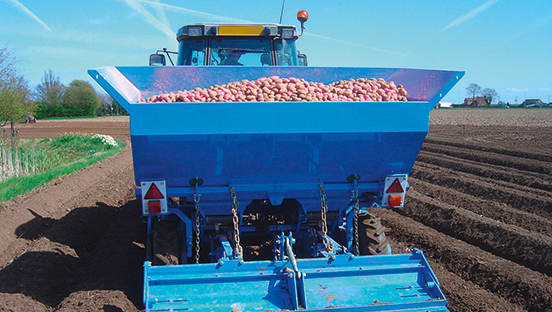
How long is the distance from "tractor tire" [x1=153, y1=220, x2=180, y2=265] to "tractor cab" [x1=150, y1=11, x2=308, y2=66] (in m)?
2.48

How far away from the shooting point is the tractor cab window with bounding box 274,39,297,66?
233 inches

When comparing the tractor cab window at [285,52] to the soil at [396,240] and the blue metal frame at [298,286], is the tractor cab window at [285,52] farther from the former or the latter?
the blue metal frame at [298,286]

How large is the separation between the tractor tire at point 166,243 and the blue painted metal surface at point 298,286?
2.76 ft

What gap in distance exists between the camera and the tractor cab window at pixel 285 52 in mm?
5906

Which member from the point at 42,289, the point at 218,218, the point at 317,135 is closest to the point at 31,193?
the point at 42,289

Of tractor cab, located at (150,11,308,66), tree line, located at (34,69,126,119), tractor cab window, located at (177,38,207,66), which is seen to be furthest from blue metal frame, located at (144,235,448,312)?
tree line, located at (34,69,126,119)

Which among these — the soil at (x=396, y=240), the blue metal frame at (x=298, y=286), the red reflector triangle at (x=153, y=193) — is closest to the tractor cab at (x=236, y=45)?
the red reflector triangle at (x=153, y=193)

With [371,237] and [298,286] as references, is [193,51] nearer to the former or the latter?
[371,237]

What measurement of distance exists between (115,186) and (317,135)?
7.71m

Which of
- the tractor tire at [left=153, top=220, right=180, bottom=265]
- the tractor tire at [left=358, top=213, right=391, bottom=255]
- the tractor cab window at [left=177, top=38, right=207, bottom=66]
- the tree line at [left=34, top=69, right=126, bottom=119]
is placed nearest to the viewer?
the tractor tire at [left=153, top=220, right=180, bottom=265]

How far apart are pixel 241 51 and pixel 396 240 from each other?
3.69m

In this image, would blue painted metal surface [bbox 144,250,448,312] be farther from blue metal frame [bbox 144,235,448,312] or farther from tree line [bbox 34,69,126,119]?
tree line [bbox 34,69,126,119]

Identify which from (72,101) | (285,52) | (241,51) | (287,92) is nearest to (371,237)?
(287,92)

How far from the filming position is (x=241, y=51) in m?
5.86
